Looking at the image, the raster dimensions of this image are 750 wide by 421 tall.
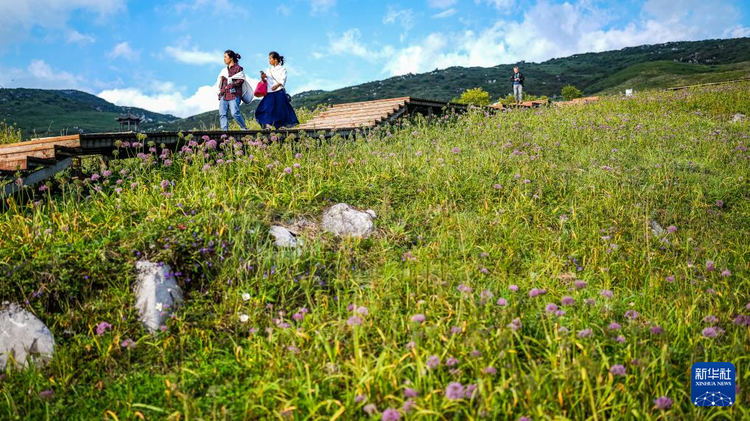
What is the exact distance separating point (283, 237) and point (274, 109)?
705 centimetres

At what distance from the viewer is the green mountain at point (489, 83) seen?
55281 mm

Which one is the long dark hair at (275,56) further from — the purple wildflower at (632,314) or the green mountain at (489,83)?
the green mountain at (489,83)

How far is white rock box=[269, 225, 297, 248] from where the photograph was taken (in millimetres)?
4602

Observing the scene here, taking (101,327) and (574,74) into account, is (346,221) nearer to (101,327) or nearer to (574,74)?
(101,327)

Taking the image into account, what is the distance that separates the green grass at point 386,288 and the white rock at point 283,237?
12 cm

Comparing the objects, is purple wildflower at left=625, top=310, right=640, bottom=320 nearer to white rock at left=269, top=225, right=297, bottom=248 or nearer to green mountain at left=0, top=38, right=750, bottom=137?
white rock at left=269, top=225, right=297, bottom=248

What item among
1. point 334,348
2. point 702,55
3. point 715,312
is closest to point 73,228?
point 334,348

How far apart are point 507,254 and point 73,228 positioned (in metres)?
4.19

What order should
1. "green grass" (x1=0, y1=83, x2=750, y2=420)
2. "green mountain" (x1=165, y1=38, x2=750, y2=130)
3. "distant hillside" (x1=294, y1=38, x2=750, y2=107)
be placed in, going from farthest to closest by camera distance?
"distant hillside" (x1=294, y1=38, x2=750, y2=107)
"green mountain" (x1=165, y1=38, x2=750, y2=130)
"green grass" (x1=0, y1=83, x2=750, y2=420)

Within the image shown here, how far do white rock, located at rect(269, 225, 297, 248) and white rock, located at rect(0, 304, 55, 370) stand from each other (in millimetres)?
1926

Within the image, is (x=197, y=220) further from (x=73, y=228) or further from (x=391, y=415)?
(x=391, y=415)

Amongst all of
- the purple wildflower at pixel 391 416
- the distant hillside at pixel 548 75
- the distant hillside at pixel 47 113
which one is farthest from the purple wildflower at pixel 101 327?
the distant hillside at pixel 548 75

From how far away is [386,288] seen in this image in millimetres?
3846

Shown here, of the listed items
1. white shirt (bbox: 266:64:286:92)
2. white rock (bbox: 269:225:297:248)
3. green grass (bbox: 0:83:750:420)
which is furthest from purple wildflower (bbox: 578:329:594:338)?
white shirt (bbox: 266:64:286:92)
